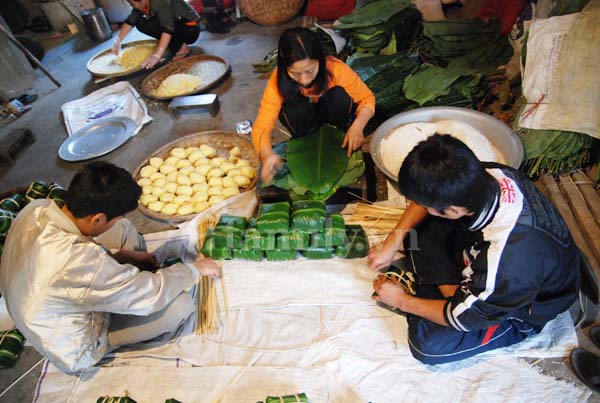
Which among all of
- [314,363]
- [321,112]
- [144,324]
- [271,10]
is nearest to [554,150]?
[321,112]

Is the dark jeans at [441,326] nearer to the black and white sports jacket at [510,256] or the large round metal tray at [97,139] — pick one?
the black and white sports jacket at [510,256]

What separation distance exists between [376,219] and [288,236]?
0.61 meters

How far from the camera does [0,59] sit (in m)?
4.34

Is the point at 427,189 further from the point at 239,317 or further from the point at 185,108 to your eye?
the point at 185,108

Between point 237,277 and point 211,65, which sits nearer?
point 237,277

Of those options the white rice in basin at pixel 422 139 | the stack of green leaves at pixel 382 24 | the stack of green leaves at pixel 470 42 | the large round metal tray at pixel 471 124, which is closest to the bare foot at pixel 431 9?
the stack of green leaves at pixel 382 24

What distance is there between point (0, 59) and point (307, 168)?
15.5 ft

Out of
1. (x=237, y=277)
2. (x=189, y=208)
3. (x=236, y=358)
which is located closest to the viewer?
(x=236, y=358)

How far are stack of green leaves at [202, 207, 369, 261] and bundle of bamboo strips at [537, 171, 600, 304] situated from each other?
117cm

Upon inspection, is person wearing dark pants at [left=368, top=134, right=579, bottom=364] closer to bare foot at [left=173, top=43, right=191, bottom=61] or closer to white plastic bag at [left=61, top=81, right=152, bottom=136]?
white plastic bag at [left=61, top=81, right=152, bottom=136]

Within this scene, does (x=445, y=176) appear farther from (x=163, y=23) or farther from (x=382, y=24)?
(x=163, y=23)

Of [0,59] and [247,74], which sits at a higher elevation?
[0,59]

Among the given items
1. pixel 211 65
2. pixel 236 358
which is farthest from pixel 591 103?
pixel 211 65

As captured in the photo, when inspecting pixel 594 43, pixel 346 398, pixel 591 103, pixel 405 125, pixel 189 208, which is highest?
pixel 594 43
